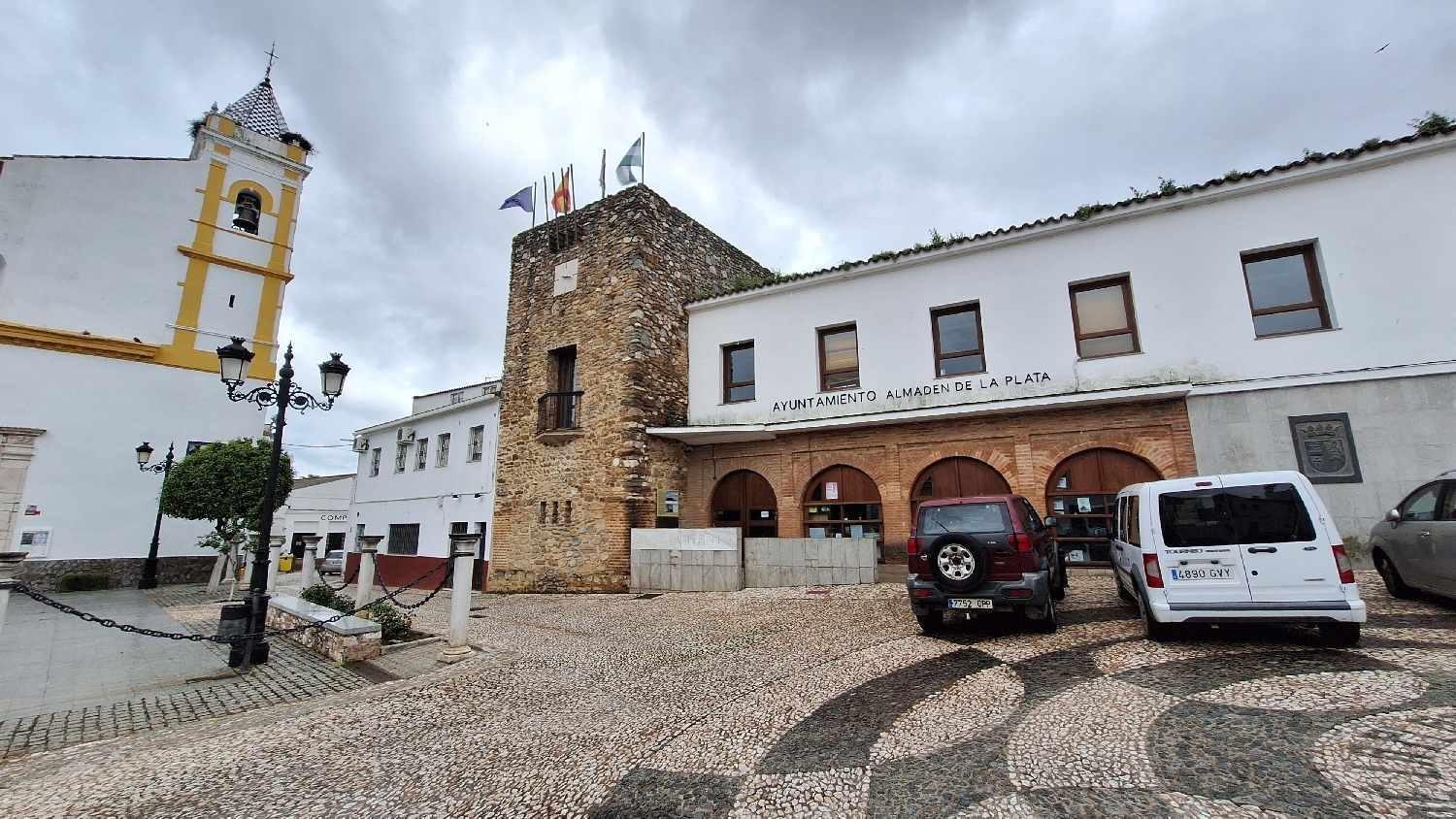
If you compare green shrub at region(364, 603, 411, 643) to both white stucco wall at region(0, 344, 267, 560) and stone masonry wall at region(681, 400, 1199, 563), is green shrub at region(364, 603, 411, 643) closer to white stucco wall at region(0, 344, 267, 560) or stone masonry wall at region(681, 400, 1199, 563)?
stone masonry wall at region(681, 400, 1199, 563)

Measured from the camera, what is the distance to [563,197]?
52.6ft

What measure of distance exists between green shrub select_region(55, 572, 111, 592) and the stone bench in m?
12.1

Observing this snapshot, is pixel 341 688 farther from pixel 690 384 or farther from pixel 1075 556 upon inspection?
pixel 1075 556

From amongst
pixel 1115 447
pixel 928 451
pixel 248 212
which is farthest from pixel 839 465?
pixel 248 212

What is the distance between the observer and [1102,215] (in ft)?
34.6

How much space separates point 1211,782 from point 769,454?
405 inches

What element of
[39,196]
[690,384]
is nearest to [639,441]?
[690,384]

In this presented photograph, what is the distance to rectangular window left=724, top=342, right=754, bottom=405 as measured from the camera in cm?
1397

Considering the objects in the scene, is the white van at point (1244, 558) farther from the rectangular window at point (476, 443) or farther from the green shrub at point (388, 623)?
the rectangular window at point (476, 443)

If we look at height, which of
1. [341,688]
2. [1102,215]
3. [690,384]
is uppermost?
[1102,215]

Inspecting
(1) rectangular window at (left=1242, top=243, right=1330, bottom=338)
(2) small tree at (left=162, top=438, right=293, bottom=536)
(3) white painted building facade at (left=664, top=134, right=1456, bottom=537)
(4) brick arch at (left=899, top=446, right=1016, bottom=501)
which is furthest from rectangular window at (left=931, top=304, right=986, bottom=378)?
(2) small tree at (left=162, top=438, right=293, bottom=536)

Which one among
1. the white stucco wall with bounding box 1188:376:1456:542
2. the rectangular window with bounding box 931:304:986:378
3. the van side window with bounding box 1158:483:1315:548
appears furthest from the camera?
the rectangular window with bounding box 931:304:986:378

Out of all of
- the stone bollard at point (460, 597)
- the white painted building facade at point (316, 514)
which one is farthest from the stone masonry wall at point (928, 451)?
the white painted building facade at point (316, 514)

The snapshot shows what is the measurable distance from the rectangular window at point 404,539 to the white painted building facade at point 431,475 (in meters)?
0.03
